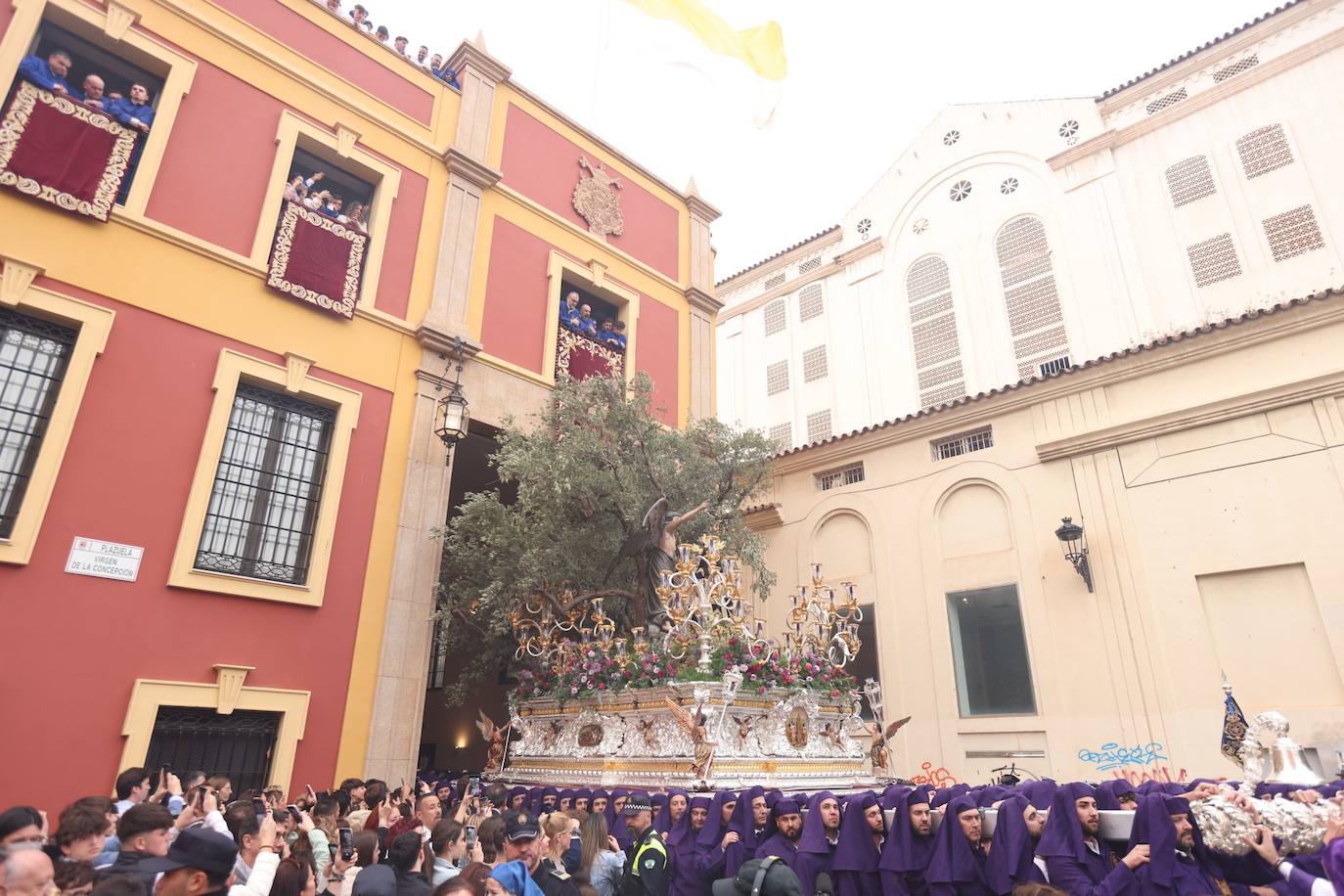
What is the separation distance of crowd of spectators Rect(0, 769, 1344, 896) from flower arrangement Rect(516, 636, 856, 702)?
2802 mm

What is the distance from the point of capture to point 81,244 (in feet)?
34.8

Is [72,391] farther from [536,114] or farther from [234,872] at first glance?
[536,114]

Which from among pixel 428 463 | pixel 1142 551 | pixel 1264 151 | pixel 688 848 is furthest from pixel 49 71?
pixel 1264 151

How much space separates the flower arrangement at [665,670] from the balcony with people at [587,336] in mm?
6415

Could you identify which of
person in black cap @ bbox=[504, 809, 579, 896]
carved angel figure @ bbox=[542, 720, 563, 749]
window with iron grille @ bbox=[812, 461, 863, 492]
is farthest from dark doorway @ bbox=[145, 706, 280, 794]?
window with iron grille @ bbox=[812, 461, 863, 492]

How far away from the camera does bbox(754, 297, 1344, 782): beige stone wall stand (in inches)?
460

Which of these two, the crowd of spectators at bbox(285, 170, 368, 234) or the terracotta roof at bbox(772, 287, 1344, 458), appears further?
the crowd of spectators at bbox(285, 170, 368, 234)

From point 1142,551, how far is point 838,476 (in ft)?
21.3

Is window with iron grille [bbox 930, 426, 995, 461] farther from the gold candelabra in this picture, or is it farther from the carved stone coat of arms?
the carved stone coat of arms

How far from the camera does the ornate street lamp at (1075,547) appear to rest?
13359 mm

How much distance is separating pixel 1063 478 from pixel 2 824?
15059 mm

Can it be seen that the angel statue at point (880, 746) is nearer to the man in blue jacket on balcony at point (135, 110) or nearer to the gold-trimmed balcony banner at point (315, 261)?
the gold-trimmed balcony banner at point (315, 261)

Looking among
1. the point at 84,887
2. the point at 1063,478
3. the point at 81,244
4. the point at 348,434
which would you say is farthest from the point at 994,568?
the point at 81,244

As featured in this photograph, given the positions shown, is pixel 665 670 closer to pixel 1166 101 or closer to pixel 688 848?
pixel 688 848
